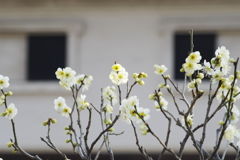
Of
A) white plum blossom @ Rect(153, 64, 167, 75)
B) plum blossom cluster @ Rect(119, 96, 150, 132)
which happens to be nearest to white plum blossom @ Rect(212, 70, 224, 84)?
white plum blossom @ Rect(153, 64, 167, 75)

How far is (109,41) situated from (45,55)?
1.04 metres

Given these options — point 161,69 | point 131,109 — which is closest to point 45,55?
point 161,69

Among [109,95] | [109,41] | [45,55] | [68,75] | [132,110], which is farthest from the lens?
[45,55]

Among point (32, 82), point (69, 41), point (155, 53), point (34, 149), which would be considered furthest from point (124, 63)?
point (34, 149)

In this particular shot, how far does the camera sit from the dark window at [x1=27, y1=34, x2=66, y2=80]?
6.12 meters

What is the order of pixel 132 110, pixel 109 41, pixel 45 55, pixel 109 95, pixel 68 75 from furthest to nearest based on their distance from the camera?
pixel 45 55 → pixel 109 41 → pixel 109 95 → pixel 68 75 → pixel 132 110

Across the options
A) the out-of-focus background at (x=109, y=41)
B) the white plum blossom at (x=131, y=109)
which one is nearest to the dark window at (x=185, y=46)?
the out-of-focus background at (x=109, y=41)

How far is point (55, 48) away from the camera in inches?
241

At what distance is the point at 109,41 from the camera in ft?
19.5

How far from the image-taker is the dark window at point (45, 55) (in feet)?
20.1

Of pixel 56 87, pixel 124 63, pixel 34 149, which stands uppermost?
pixel 124 63

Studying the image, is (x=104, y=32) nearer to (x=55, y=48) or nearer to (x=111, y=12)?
(x=111, y=12)

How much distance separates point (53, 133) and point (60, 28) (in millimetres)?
1579

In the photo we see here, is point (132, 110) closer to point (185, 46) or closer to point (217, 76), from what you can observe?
point (217, 76)
